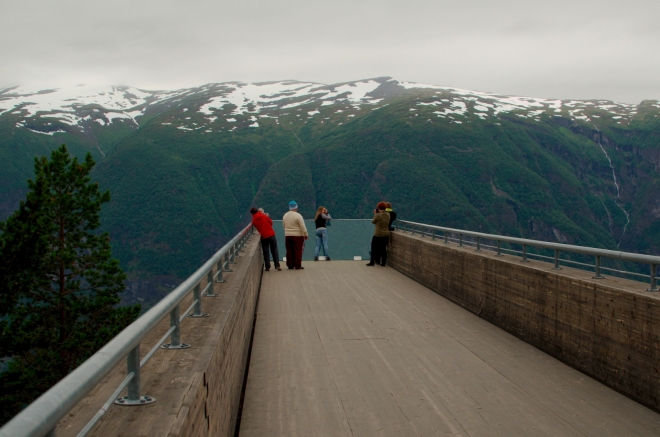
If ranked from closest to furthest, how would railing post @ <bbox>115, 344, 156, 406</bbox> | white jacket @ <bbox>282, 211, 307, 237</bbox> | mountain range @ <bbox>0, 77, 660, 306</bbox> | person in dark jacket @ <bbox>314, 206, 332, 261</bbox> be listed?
railing post @ <bbox>115, 344, 156, 406</bbox>, white jacket @ <bbox>282, 211, 307, 237</bbox>, person in dark jacket @ <bbox>314, 206, 332, 261</bbox>, mountain range @ <bbox>0, 77, 660, 306</bbox>

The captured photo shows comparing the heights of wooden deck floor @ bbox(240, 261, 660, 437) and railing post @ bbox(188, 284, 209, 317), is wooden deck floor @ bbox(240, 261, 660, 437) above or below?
below

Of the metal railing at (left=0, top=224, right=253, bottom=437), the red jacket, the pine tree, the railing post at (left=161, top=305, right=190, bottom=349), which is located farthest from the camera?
the pine tree

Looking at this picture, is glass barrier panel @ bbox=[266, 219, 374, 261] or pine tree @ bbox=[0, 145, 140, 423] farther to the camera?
pine tree @ bbox=[0, 145, 140, 423]

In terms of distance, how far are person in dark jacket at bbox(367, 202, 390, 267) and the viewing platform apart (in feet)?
19.9

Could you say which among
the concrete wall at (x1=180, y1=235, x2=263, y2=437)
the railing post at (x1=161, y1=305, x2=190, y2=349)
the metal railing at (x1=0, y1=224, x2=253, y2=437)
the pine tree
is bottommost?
the pine tree

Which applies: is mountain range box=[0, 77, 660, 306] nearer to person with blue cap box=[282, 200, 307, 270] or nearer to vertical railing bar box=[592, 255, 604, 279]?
person with blue cap box=[282, 200, 307, 270]

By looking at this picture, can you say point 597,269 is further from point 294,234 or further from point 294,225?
point 294,234

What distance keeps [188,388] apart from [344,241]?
17238 millimetres

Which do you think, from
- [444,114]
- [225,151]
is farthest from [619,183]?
[225,151]

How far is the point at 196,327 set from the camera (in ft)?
16.4

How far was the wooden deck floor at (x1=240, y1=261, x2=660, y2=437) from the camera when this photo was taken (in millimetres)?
5254

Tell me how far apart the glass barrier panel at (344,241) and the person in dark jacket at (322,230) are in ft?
1.74

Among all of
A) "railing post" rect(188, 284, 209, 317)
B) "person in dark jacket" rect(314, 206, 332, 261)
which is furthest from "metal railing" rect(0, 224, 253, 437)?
"person in dark jacket" rect(314, 206, 332, 261)

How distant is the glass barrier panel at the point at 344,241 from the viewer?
20406 mm
